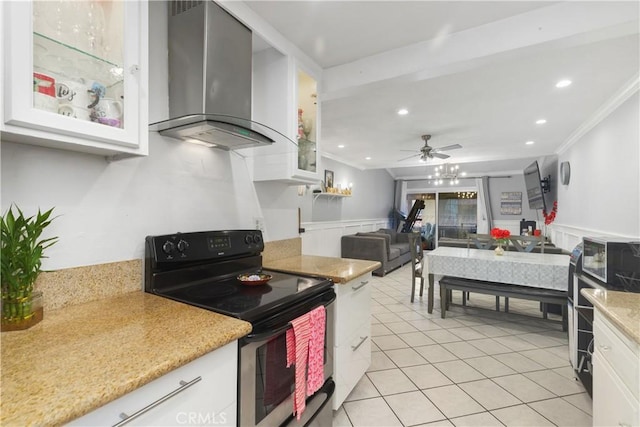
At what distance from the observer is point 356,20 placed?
184 centimetres

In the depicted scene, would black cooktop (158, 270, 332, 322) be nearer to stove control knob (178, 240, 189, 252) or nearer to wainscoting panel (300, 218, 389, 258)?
Result: stove control knob (178, 240, 189, 252)

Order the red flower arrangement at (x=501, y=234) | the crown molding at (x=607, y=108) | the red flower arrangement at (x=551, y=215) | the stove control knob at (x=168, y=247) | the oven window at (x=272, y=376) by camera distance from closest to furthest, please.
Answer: the oven window at (x=272, y=376), the stove control knob at (x=168, y=247), the crown molding at (x=607, y=108), the red flower arrangement at (x=501, y=234), the red flower arrangement at (x=551, y=215)

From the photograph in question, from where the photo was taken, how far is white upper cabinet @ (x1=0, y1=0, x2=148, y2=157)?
0.80 metres

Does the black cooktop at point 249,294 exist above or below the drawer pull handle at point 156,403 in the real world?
above

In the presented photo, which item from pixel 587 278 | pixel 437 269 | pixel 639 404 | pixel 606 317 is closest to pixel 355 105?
pixel 437 269

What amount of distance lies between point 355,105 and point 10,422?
342 cm

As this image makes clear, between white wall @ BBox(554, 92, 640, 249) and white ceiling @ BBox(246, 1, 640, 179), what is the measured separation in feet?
1.04

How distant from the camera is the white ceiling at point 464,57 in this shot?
5.61 feet

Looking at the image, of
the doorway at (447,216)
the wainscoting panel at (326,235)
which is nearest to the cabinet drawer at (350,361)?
the wainscoting panel at (326,235)

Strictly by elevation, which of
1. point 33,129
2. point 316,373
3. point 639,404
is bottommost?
point 316,373

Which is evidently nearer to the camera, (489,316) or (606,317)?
(606,317)

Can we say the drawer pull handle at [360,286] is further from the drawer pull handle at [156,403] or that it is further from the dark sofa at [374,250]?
the dark sofa at [374,250]

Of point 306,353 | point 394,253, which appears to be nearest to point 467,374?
point 306,353

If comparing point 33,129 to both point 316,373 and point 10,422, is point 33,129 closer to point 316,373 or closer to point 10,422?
point 10,422
